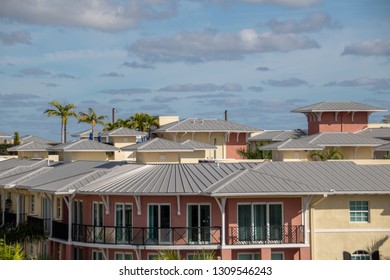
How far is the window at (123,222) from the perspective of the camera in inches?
1254

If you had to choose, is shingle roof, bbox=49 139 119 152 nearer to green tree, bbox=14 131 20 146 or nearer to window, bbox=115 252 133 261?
window, bbox=115 252 133 261

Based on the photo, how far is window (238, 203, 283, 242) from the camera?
102 ft

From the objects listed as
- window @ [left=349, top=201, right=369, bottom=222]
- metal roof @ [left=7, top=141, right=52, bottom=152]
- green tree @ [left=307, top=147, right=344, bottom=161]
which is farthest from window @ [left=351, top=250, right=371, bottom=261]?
metal roof @ [left=7, top=141, right=52, bottom=152]

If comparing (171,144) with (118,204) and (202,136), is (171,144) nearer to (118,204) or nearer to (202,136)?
(118,204)

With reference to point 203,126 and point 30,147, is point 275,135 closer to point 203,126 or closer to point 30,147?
point 203,126

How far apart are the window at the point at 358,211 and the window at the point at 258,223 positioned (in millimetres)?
2448

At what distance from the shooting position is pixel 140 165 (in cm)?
3584

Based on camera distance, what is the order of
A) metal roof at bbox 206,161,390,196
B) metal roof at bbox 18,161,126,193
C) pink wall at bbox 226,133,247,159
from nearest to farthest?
metal roof at bbox 206,161,390,196
metal roof at bbox 18,161,126,193
pink wall at bbox 226,133,247,159

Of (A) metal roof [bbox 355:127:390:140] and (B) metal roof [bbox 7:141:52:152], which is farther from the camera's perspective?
(A) metal roof [bbox 355:127:390:140]

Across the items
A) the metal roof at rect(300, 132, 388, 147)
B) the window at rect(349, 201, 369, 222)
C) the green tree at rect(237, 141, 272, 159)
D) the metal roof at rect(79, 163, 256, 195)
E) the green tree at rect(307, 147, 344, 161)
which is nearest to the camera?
the metal roof at rect(79, 163, 256, 195)

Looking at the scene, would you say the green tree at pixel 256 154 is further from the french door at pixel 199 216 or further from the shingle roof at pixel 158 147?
the french door at pixel 199 216

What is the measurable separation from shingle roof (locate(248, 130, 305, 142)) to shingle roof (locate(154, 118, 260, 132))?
16.7 ft

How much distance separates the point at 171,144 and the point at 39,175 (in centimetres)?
611
